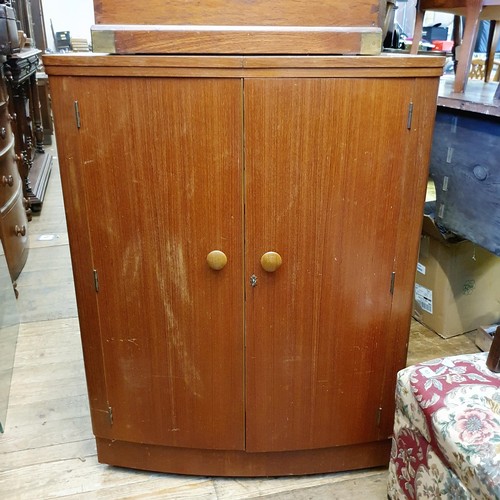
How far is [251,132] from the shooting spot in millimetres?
1082

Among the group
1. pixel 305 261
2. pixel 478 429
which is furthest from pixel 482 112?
pixel 478 429

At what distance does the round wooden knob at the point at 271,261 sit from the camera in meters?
1.17

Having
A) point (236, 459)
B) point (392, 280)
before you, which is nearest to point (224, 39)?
point (392, 280)

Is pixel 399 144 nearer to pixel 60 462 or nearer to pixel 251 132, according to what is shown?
pixel 251 132

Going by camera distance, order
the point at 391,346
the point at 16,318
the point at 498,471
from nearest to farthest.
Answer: the point at 498,471 < the point at 391,346 < the point at 16,318

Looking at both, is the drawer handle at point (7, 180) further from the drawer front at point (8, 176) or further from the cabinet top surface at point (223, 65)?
the cabinet top surface at point (223, 65)

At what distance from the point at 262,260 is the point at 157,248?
0.23 meters

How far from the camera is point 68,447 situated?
1557 millimetres

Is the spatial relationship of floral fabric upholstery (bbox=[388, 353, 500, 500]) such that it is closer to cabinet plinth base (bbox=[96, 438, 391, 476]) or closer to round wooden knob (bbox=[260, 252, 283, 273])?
cabinet plinth base (bbox=[96, 438, 391, 476])

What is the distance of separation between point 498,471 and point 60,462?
3.75 ft

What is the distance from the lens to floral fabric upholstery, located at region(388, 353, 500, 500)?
95 centimetres

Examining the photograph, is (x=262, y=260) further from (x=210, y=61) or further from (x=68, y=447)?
(x=68, y=447)

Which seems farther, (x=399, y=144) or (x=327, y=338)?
(x=327, y=338)

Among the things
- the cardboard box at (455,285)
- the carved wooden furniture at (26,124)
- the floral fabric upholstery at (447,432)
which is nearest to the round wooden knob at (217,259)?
the floral fabric upholstery at (447,432)
